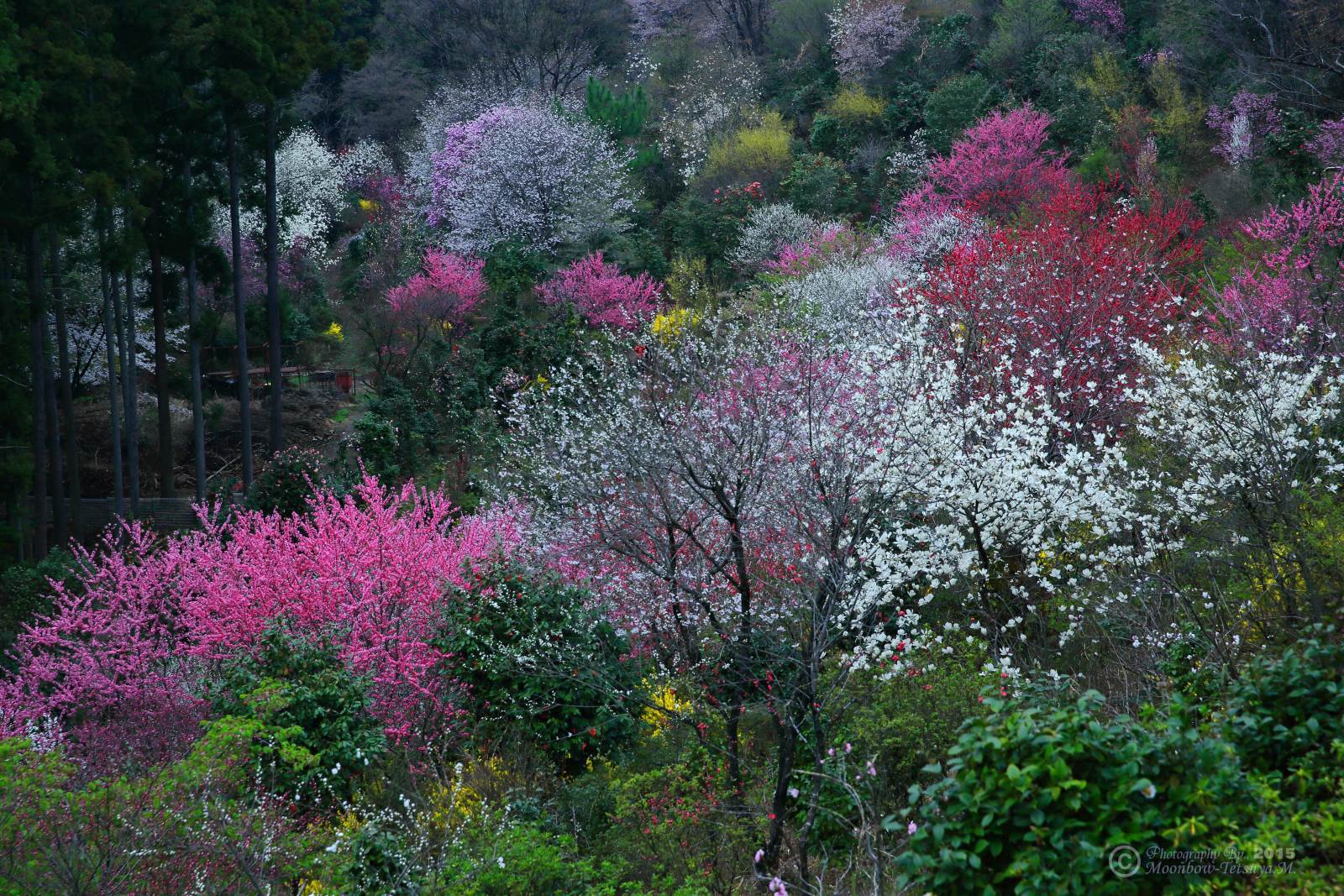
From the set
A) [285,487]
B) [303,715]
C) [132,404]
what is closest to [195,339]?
[132,404]

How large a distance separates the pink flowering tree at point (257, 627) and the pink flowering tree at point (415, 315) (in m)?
11.2

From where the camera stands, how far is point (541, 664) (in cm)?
934

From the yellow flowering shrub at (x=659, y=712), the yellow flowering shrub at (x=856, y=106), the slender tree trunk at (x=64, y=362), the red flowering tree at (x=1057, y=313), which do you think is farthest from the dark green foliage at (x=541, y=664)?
the yellow flowering shrub at (x=856, y=106)

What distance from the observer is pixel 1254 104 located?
2422cm

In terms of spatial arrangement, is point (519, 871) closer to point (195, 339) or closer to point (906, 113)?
point (195, 339)

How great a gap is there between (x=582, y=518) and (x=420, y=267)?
21.4 metres

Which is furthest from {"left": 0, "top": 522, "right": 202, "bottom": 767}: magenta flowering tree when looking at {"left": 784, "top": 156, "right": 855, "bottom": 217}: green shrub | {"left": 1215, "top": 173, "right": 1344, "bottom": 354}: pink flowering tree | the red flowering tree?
{"left": 784, "top": 156, "right": 855, "bottom": 217}: green shrub

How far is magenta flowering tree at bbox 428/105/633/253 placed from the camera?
2958cm

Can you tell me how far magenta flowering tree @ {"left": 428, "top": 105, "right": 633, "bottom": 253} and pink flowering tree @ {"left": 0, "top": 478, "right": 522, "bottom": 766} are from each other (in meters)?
16.8

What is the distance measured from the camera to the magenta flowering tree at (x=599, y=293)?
1027 inches

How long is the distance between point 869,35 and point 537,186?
41.4 ft

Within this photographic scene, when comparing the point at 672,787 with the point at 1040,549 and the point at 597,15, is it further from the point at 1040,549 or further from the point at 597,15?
the point at 597,15

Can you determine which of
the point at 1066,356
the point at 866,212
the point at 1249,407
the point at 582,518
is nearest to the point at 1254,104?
the point at 866,212

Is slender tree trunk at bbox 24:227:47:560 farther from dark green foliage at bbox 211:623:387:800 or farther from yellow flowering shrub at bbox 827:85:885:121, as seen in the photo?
yellow flowering shrub at bbox 827:85:885:121
